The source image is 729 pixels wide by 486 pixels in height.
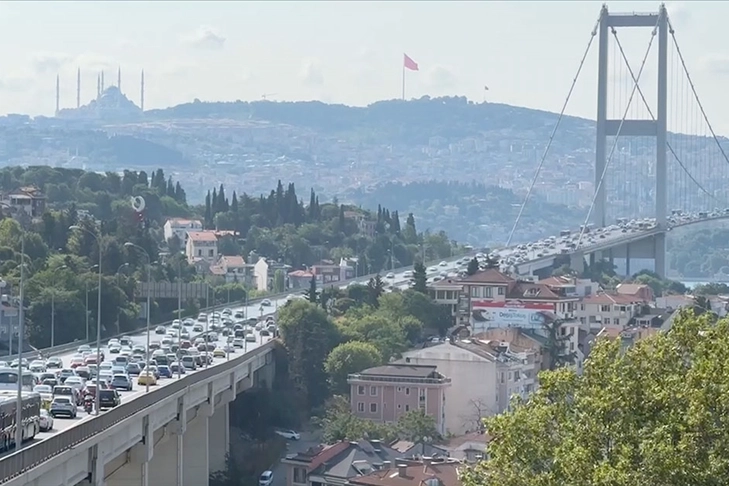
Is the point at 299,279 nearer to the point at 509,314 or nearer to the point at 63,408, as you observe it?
the point at 509,314

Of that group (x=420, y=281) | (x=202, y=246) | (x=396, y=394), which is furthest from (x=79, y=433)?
(x=202, y=246)

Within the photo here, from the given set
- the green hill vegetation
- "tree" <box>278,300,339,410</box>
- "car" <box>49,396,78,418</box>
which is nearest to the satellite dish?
the green hill vegetation

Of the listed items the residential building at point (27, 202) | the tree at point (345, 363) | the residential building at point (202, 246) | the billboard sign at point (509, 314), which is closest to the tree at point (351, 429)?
the tree at point (345, 363)

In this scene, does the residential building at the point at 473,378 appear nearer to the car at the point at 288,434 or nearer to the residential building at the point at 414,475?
the car at the point at 288,434

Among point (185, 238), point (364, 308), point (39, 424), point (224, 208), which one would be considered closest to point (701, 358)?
point (39, 424)

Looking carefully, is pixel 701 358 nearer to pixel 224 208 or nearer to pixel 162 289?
pixel 162 289

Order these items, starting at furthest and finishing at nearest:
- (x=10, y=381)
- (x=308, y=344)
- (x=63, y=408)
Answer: (x=308, y=344) → (x=10, y=381) → (x=63, y=408)
